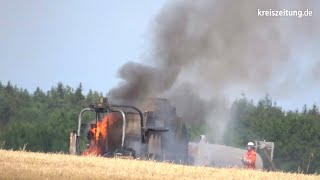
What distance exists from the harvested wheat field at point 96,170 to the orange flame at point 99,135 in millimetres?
3297

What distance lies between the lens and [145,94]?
92.6 ft

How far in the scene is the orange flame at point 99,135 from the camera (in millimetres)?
24188

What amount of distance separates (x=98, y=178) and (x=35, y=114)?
57.5 metres

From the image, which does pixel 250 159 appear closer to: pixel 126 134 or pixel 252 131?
pixel 126 134

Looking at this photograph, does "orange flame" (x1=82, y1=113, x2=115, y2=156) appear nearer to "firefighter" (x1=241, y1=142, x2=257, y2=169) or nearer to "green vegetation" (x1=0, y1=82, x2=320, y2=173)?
"firefighter" (x1=241, y1=142, x2=257, y2=169)

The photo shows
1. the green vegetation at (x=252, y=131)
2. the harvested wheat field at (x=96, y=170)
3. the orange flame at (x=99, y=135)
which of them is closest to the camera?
the harvested wheat field at (x=96, y=170)

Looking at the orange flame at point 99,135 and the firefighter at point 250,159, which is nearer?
the orange flame at point 99,135

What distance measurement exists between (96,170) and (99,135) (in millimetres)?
7191

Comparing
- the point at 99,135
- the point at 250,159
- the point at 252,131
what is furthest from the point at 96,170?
the point at 252,131

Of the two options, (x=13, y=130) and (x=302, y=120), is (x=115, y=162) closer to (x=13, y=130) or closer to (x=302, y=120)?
(x=13, y=130)

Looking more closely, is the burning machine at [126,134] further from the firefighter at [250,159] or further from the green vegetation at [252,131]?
the green vegetation at [252,131]

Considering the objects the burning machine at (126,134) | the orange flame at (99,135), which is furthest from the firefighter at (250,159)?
the orange flame at (99,135)

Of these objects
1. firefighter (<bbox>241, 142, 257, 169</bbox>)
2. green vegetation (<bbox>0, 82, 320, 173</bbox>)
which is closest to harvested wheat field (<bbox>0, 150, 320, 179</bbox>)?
firefighter (<bbox>241, 142, 257, 169</bbox>)

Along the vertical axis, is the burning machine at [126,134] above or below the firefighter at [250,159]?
above
